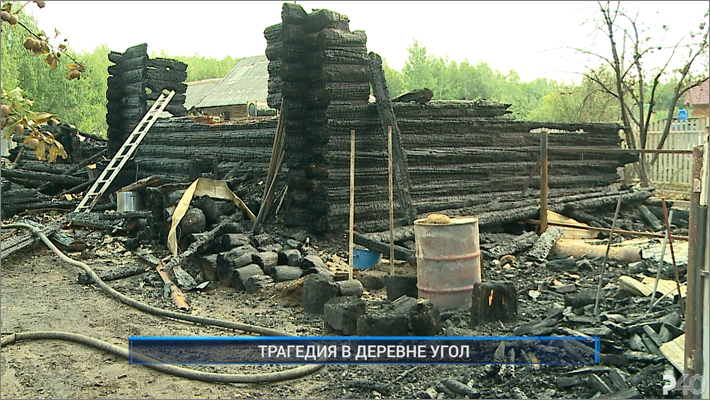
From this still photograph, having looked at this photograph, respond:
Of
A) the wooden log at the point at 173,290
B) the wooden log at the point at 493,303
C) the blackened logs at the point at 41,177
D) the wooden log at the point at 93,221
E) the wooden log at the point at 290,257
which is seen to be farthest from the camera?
the blackened logs at the point at 41,177

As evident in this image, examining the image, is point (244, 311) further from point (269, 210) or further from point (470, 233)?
point (269, 210)

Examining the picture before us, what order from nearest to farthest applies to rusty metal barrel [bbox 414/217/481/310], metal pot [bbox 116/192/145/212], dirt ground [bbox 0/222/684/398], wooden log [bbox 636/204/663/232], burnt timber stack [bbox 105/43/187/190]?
dirt ground [bbox 0/222/684/398]
rusty metal barrel [bbox 414/217/481/310]
metal pot [bbox 116/192/145/212]
wooden log [bbox 636/204/663/232]
burnt timber stack [bbox 105/43/187/190]

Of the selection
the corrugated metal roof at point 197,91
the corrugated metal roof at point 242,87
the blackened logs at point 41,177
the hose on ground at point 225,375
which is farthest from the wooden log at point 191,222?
the corrugated metal roof at point 197,91

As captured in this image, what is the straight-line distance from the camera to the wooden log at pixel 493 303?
5945 millimetres

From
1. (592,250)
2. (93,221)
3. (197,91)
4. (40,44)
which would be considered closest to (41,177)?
(93,221)

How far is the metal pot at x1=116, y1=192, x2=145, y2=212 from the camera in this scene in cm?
1154

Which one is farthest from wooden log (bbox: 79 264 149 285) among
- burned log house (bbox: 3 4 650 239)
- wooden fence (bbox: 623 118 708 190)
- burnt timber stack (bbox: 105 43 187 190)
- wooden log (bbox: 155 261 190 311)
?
wooden fence (bbox: 623 118 708 190)

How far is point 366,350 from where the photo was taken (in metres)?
5.46

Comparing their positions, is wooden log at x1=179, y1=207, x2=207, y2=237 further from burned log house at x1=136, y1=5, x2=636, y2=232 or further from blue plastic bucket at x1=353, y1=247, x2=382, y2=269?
blue plastic bucket at x1=353, y1=247, x2=382, y2=269

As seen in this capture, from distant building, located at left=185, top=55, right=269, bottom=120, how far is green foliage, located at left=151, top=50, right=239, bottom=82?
17334mm

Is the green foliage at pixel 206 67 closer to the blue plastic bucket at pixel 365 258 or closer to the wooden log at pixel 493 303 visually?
the blue plastic bucket at pixel 365 258

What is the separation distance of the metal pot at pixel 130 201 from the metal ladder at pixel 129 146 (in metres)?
2.30

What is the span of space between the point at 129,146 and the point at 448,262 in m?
12.0

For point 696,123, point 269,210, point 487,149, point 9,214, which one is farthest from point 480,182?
point 696,123
